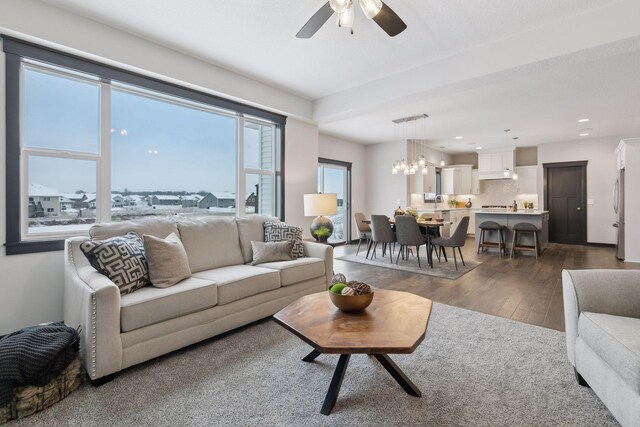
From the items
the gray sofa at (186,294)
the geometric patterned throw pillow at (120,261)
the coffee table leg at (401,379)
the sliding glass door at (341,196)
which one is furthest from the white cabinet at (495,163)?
the geometric patterned throw pillow at (120,261)

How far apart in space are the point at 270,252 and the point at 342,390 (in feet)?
5.70

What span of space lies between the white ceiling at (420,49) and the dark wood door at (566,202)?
3.00m

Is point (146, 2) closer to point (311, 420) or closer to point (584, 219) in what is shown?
point (311, 420)

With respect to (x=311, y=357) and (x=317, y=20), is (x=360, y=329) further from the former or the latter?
(x=317, y=20)

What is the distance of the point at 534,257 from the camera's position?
6.10 meters

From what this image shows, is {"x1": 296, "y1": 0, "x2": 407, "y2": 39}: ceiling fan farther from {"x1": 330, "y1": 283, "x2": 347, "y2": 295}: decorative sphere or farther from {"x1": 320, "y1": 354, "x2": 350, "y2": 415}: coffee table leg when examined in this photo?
{"x1": 320, "y1": 354, "x2": 350, "y2": 415}: coffee table leg

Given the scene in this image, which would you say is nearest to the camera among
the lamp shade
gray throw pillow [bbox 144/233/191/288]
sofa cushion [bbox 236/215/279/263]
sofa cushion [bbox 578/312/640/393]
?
sofa cushion [bbox 578/312/640/393]

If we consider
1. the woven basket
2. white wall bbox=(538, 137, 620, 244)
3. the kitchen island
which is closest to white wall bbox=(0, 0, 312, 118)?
the woven basket

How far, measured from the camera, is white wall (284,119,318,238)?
5.00 metres

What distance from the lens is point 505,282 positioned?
427 centimetres

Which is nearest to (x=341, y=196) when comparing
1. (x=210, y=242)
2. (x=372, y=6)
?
(x=210, y=242)

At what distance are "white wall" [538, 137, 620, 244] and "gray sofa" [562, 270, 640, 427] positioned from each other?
7.42 metres

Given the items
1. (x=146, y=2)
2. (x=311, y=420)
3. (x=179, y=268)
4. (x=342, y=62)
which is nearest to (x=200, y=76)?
(x=146, y=2)

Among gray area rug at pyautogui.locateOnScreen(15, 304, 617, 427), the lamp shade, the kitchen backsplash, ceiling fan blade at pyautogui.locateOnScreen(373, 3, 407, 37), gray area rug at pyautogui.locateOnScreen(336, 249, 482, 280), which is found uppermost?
ceiling fan blade at pyautogui.locateOnScreen(373, 3, 407, 37)
